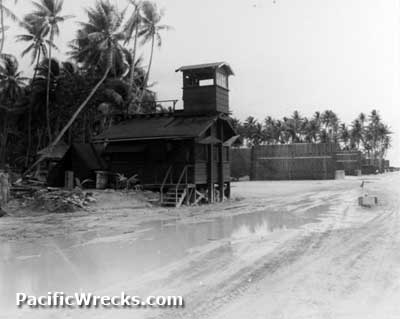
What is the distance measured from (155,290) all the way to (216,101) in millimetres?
18583

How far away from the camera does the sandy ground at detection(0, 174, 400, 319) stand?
19.6 feet

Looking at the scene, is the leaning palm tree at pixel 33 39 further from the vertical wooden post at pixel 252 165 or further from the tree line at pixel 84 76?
the vertical wooden post at pixel 252 165

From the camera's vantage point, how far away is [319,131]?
98.9 meters

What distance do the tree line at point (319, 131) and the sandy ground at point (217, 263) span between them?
75.2 meters

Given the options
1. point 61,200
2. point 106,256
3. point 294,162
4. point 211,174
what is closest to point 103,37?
point 211,174

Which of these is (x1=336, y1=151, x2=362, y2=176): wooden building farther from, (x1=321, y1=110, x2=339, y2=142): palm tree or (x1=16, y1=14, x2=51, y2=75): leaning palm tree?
(x1=16, y1=14, x2=51, y2=75): leaning palm tree

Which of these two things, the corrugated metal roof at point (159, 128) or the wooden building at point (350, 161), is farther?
the wooden building at point (350, 161)

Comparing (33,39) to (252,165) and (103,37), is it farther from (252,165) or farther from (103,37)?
(252,165)

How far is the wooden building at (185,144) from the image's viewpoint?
74.5 ft

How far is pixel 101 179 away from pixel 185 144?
482cm

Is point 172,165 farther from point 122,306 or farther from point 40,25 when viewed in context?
point 40,25

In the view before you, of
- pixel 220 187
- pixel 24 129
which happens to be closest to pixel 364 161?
pixel 24 129

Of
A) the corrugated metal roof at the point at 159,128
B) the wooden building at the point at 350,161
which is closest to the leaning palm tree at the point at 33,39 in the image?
the corrugated metal roof at the point at 159,128

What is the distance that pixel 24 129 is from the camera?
157ft
